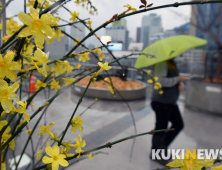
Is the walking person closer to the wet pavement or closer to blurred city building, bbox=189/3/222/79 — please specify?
the wet pavement

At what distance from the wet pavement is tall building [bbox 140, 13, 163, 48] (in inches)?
38.3

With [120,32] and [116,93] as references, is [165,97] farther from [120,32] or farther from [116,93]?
[116,93]

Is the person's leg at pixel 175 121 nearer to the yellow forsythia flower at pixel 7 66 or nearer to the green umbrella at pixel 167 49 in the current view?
the green umbrella at pixel 167 49

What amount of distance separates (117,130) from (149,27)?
1474 millimetres

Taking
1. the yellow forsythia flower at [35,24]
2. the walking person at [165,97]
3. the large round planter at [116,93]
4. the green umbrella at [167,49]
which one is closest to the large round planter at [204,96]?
the large round planter at [116,93]

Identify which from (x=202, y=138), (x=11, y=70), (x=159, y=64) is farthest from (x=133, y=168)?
(x=11, y=70)

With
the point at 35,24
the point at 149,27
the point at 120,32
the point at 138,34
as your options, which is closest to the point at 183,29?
the point at 149,27

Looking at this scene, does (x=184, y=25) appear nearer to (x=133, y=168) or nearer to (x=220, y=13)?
(x=220, y=13)

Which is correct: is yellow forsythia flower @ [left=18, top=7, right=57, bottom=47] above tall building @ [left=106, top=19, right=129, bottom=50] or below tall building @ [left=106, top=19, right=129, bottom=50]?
below

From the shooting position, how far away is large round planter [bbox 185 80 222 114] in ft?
8.42

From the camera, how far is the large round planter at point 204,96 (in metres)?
2.57

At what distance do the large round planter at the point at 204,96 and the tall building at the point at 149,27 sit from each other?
1075 millimetres

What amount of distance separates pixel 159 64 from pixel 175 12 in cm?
195

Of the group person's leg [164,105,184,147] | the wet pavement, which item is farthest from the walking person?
the wet pavement
